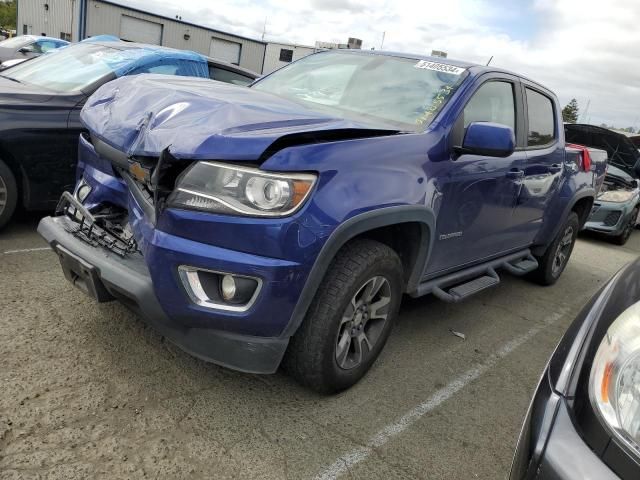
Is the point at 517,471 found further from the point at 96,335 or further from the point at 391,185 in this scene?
the point at 96,335

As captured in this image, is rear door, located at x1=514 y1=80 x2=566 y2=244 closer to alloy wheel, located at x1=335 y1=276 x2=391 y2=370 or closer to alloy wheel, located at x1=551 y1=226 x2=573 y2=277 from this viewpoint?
alloy wheel, located at x1=551 y1=226 x2=573 y2=277

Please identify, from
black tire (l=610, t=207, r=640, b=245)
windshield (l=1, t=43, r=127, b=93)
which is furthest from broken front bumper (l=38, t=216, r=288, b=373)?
black tire (l=610, t=207, r=640, b=245)

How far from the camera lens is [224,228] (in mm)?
2100

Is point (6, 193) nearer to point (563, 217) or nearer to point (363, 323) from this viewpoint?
point (363, 323)

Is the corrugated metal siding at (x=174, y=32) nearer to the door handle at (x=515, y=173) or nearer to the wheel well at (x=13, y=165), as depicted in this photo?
the wheel well at (x=13, y=165)

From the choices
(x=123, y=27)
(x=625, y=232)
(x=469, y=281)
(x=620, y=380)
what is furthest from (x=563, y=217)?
(x=123, y=27)

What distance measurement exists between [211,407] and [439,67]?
8.13 ft

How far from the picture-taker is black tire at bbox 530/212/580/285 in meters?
5.05

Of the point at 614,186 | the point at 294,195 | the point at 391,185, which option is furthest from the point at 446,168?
the point at 614,186

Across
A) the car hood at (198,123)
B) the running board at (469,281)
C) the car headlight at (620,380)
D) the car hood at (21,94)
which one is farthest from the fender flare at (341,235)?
the car hood at (21,94)

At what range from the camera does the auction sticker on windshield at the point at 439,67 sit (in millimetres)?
3357

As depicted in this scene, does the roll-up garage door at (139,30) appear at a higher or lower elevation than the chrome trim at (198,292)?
higher

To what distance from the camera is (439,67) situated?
342 cm

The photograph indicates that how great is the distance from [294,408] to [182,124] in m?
1.47
